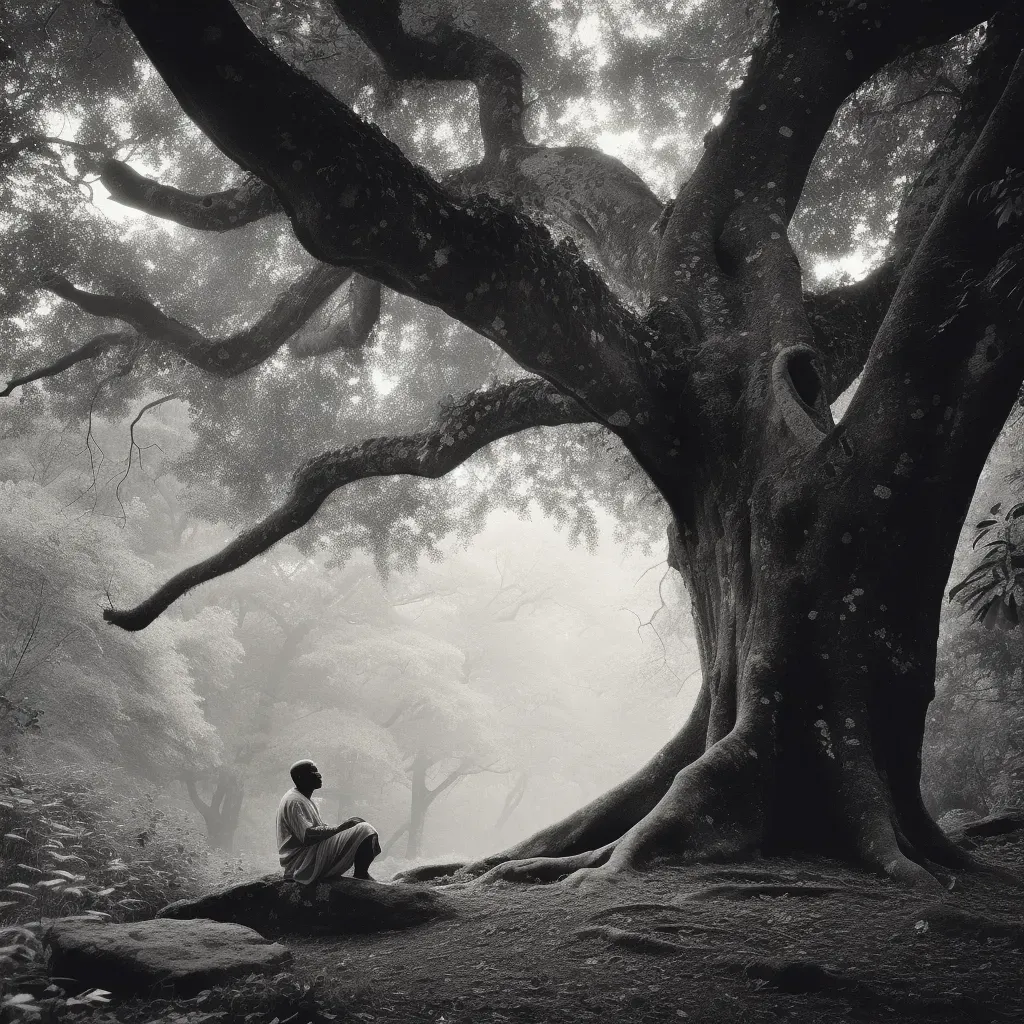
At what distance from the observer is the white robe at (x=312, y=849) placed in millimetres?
3676

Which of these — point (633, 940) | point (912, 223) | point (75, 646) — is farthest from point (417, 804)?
point (633, 940)

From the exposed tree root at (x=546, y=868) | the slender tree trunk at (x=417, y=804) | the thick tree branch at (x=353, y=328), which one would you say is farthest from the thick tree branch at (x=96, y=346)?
the slender tree trunk at (x=417, y=804)

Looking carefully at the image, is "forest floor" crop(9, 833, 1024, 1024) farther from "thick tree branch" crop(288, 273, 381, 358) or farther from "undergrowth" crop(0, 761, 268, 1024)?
"thick tree branch" crop(288, 273, 381, 358)

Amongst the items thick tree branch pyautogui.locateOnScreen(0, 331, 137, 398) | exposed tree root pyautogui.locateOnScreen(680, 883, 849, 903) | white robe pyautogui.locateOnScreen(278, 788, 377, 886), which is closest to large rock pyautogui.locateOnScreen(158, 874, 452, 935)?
white robe pyautogui.locateOnScreen(278, 788, 377, 886)

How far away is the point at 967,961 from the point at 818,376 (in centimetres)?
351

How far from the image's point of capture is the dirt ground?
7.09 feet

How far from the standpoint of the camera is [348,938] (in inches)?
131

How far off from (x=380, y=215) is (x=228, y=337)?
16.3ft

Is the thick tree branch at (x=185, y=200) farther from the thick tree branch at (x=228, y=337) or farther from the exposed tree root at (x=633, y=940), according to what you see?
the exposed tree root at (x=633, y=940)

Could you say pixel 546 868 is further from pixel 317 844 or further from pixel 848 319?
pixel 848 319

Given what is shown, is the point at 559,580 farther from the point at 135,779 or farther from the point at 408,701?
the point at 135,779

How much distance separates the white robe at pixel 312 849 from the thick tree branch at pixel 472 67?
6.63 metres

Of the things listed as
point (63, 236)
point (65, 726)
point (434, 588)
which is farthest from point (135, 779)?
point (434, 588)

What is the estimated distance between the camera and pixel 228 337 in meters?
7.91
